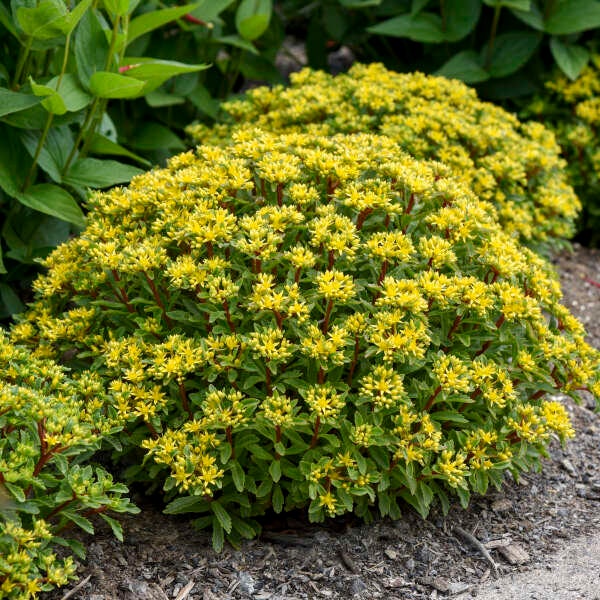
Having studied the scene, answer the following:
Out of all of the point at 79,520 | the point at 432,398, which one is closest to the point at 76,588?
the point at 79,520

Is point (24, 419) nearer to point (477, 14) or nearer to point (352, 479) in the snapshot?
point (352, 479)

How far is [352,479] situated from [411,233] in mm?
971

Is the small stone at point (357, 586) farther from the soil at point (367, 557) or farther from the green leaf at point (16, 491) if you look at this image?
the green leaf at point (16, 491)

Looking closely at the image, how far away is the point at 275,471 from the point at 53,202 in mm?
1597

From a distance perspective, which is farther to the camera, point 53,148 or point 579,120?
point 579,120

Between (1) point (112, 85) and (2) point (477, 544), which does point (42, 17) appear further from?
(2) point (477, 544)

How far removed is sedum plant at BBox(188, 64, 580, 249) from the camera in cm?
418

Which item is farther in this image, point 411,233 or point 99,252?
point 411,233

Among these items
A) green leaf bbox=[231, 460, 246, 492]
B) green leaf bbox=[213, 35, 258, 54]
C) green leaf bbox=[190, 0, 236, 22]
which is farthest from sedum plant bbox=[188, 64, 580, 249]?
green leaf bbox=[231, 460, 246, 492]

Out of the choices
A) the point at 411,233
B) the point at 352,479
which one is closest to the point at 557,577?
the point at 352,479

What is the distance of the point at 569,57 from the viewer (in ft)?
17.6

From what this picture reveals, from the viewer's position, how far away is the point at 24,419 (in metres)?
2.50

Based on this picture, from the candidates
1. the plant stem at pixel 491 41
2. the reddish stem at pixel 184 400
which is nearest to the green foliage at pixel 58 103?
the reddish stem at pixel 184 400

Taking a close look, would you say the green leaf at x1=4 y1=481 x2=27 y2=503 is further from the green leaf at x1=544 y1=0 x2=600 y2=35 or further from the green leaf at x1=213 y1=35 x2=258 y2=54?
the green leaf at x1=544 y1=0 x2=600 y2=35
